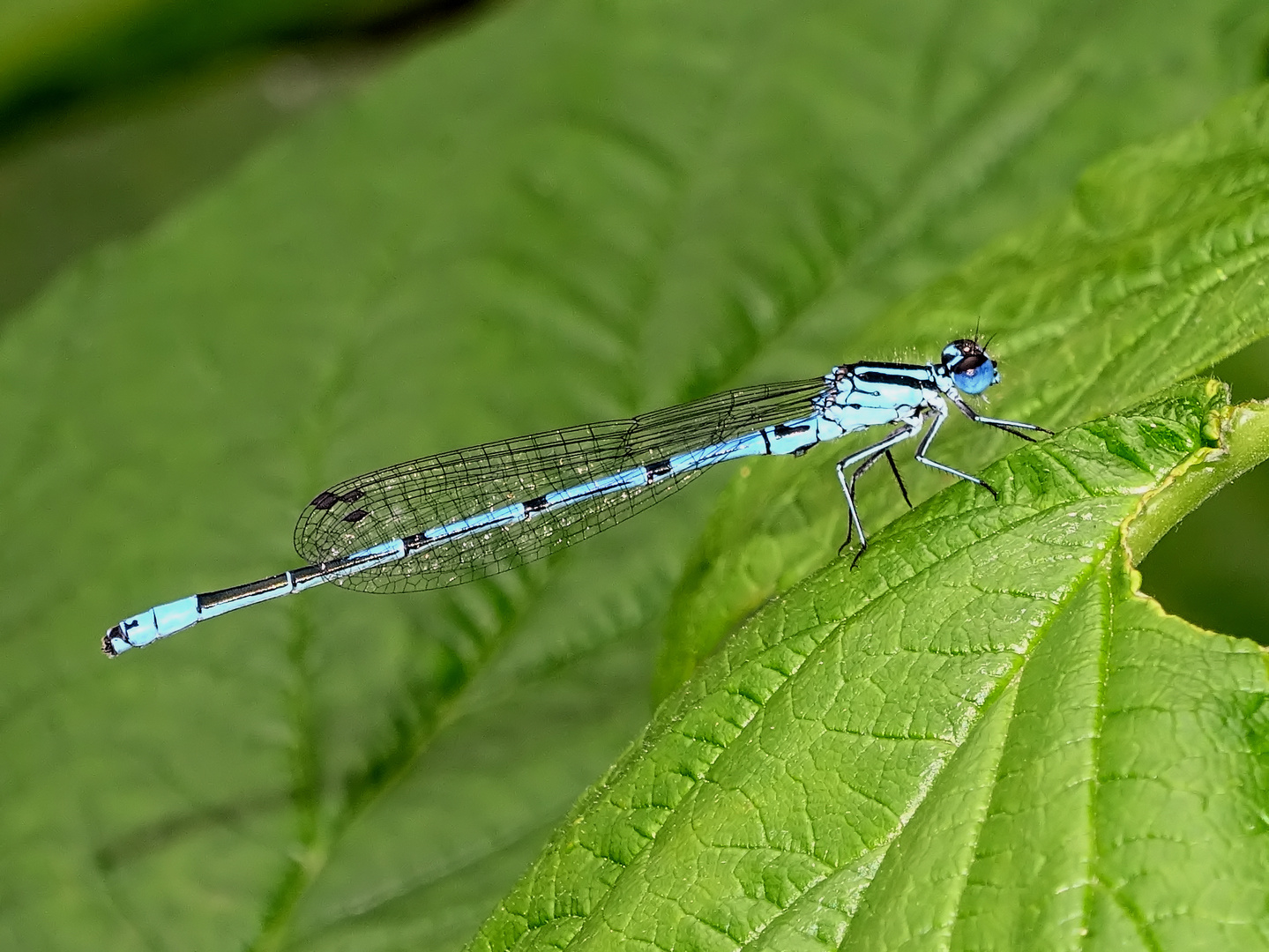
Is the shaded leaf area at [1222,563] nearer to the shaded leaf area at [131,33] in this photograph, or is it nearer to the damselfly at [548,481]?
the damselfly at [548,481]

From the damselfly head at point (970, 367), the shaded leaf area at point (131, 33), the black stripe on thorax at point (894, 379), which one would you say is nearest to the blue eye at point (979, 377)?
the damselfly head at point (970, 367)

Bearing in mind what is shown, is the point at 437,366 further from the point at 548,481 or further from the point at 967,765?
the point at 967,765

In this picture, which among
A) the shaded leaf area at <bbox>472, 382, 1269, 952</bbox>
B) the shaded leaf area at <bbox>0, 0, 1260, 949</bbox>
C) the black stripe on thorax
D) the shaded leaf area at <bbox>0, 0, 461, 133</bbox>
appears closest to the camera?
the shaded leaf area at <bbox>472, 382, 1269, 952</bbox>

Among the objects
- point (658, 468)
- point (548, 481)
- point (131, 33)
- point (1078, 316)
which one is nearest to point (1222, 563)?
point (1078, 316)

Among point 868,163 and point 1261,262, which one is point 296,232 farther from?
point 1261,262

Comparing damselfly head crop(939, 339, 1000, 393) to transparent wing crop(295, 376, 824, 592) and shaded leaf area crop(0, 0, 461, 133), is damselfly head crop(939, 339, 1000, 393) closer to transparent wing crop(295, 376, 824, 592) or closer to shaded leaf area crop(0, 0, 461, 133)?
transparent wing crop(295, 376, 824, 592)

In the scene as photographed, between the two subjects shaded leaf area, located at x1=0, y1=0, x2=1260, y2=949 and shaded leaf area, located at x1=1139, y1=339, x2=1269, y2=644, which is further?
shaded leaf area, located at x1=1139, y1=339, x2=1269, y2=644

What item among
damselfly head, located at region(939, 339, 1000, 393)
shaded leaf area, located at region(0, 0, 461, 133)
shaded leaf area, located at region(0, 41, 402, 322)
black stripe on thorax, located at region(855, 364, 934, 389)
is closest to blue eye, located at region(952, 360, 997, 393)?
damselfly head, located at region(939, 339, 1000, 393)
